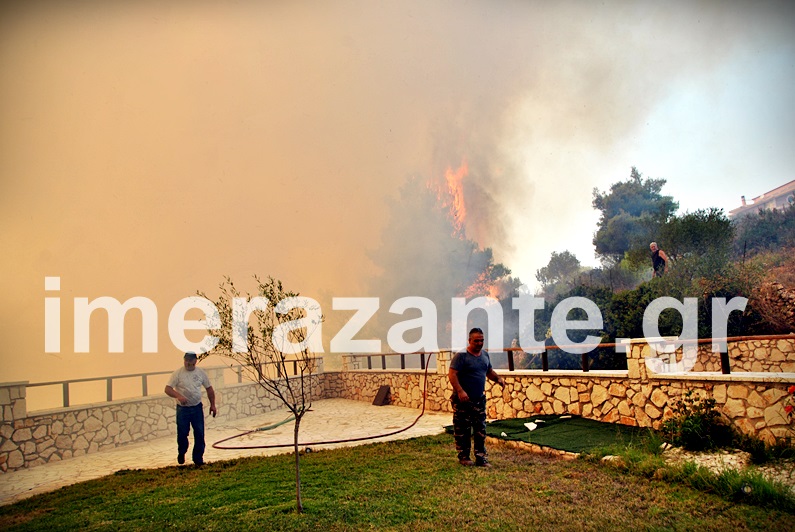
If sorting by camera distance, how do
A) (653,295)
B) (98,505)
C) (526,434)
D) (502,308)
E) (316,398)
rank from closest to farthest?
(98,505) < (526,434) < (653,295) < (316,398) < (502,308)

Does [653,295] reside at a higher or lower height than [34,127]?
lower

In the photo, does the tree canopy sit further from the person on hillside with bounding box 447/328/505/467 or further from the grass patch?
the person on hillside with bounding box 447/328/505/467

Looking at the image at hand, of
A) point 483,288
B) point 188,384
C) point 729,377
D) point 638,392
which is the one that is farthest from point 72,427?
point 483,288

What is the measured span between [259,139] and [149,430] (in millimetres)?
18488

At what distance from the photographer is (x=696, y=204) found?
75.4 ft

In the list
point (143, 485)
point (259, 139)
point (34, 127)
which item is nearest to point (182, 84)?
point (259, 139)

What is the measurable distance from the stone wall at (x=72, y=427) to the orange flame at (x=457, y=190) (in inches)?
843

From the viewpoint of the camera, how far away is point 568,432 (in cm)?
762

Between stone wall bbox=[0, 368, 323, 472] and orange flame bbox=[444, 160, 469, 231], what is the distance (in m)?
21.4

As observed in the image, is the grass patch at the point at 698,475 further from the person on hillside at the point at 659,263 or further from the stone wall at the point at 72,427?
the person on hillside at the point at 659,263

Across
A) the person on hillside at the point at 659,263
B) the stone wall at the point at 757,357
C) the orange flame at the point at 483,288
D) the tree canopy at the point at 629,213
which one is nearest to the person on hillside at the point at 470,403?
the stone wall at the point at 757,357

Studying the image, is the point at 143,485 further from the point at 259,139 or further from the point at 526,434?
the point at 259,139

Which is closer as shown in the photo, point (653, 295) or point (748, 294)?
point (748, 294)

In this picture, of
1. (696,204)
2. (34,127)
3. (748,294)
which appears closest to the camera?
(748,294)
